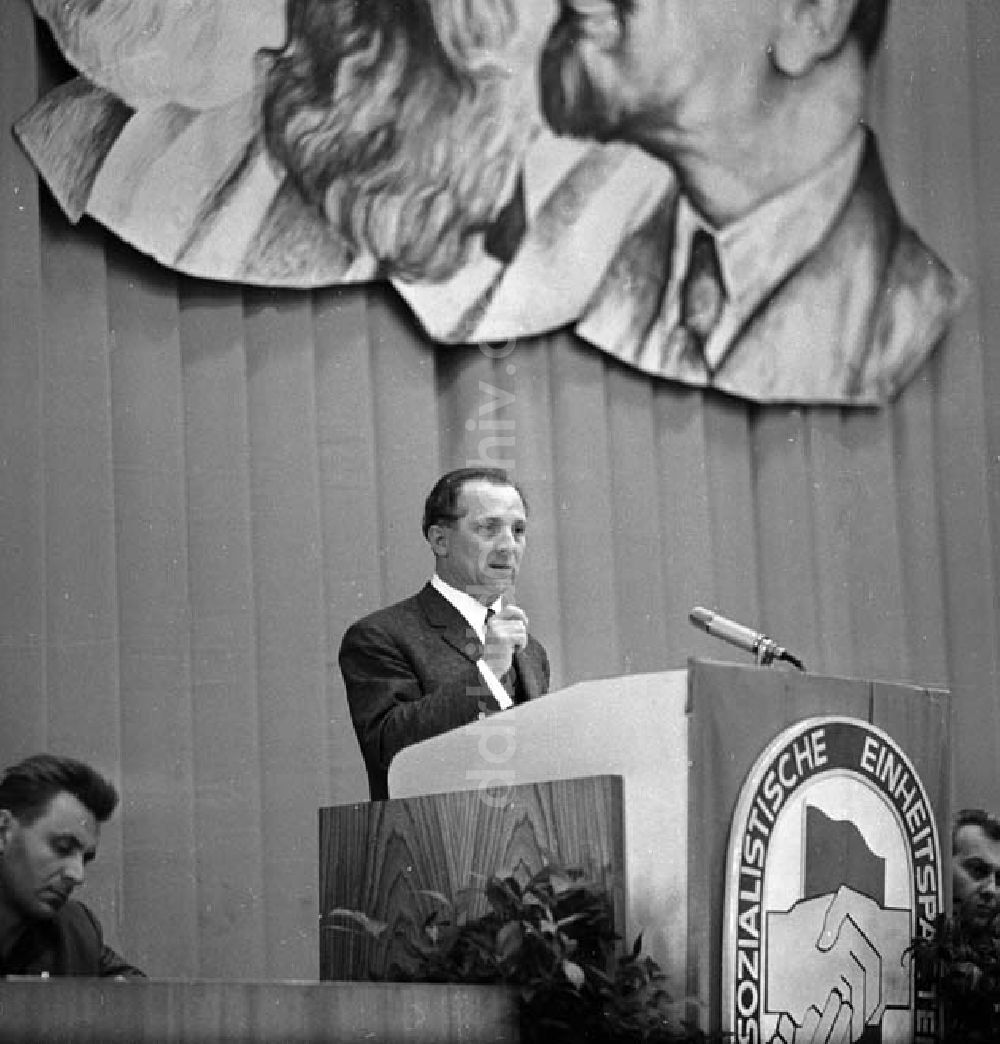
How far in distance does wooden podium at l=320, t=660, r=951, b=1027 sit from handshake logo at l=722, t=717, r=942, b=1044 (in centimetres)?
2

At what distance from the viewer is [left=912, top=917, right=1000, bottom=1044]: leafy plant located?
259cm

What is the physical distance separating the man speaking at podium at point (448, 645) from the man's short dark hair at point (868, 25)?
2.48 metres

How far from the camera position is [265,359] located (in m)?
4.60

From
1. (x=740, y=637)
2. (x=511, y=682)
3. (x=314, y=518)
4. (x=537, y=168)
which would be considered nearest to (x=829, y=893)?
(x=740, y=637)

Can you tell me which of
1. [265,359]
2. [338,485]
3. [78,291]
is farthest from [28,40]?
[338,485]

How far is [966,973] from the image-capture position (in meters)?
2.59

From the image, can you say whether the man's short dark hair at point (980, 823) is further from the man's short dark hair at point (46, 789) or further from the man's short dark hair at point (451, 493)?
the man's short dark hair at point (46, 789)

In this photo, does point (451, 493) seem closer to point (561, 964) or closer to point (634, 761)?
point (634, 761)

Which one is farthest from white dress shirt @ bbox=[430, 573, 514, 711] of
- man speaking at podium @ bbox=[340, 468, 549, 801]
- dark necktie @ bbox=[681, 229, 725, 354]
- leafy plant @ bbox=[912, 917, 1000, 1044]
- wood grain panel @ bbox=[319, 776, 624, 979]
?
dark necktie @ bbox=[681, 229, 725, 354]

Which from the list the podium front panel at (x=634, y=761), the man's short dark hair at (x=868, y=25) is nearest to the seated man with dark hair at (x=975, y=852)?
the podium front panel at (x=634, y=761)

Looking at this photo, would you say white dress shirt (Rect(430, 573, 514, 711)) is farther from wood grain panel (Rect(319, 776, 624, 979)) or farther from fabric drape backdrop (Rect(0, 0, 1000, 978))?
fabric drape backdrop (Rect(0, 0, 1000, 978))

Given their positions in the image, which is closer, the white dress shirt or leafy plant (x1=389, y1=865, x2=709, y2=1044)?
leafy plant (x1=389, y1=865, x2=709, y2=1044)

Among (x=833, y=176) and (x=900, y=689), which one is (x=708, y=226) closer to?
(x=833, y=176)

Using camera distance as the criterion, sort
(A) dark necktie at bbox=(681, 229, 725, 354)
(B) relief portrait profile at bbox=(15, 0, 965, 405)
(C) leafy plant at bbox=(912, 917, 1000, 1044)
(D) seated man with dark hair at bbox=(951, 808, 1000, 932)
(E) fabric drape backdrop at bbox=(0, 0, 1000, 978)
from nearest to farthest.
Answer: (C) leafy plant at bbox=(912, 917, 1000, 1044) → (D) seated man with dark hair at bbox=(951, 808, 1000, 932) → (E) fabric drape backdrop at bbox=(0, 0, 1000, 978) → (B) relief portrait profile at bbox=(15, 0, 965, 405) → (A) dark necktie at bbox=(681, 229, 725, 354)
